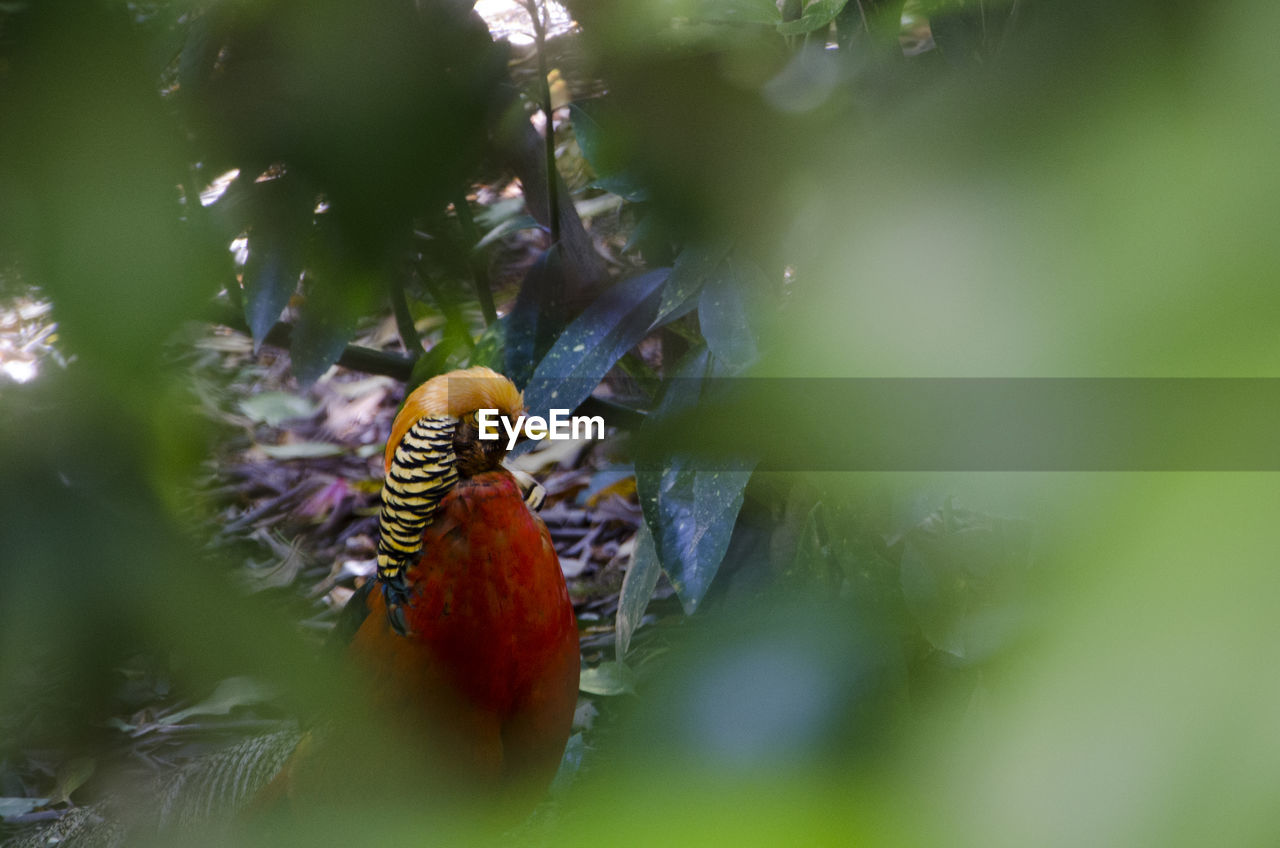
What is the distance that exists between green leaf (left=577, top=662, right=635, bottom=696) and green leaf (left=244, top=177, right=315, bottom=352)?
0.21m

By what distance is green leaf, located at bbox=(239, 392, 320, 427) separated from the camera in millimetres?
365

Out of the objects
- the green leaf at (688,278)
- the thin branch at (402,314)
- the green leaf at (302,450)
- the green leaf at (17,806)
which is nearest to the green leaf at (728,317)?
the green leaf at (688,278)

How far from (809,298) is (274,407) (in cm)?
33

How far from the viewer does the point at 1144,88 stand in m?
0.13

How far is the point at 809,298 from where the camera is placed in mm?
179

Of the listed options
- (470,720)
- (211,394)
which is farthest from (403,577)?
(211,394)

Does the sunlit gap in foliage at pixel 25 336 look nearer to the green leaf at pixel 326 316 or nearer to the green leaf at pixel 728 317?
the green leaf at pixel 326 316

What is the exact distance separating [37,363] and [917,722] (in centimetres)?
20

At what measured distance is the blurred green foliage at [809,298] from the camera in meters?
0.12

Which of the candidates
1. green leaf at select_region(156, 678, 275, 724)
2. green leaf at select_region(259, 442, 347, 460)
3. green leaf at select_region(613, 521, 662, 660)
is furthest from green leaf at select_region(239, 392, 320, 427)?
Answer: green leaf at select_region(613, 521, 662, 660)

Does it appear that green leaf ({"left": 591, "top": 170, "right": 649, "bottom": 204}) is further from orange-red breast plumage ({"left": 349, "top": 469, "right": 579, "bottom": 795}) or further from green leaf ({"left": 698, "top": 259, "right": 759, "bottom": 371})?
orange-red breast plumage ({"left": 349, "top": 469, "right": 579, "bottom": 795})

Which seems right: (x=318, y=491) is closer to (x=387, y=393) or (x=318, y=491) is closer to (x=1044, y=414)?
(x=387, y=393)

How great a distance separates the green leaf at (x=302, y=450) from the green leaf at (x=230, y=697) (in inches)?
6.5

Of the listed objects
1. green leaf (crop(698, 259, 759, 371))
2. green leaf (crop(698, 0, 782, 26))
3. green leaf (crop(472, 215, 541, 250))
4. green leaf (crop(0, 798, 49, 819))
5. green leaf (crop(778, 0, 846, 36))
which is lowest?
green leaf (crop(0, 798, 49, 819))
